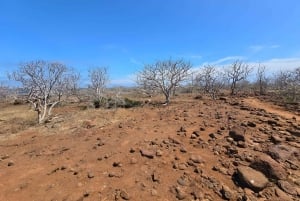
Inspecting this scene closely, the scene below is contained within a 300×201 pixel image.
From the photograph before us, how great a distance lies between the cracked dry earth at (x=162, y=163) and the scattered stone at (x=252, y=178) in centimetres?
2

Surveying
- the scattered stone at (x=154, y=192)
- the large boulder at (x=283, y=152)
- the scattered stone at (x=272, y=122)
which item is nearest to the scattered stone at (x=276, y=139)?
the large boulder at (x=283, y=152)

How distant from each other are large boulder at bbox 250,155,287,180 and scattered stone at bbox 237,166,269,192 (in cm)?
19

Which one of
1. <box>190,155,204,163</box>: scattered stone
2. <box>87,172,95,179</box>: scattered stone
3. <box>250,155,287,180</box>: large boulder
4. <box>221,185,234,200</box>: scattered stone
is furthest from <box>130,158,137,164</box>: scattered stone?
<box>250,155,287,180</box>: large boulder

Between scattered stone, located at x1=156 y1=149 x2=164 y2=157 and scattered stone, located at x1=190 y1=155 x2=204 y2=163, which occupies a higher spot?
scattered stone, located at x1=156 y1=149 x2=164 y2=157

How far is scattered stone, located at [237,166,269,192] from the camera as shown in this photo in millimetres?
5246

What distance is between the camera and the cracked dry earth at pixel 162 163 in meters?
5.12

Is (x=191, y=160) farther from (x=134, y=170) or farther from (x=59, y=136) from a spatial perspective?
(x=59, y=136)

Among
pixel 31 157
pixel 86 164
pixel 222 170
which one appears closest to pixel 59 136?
pixel 31 157

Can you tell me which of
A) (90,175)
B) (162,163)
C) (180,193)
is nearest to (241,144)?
(162,163)

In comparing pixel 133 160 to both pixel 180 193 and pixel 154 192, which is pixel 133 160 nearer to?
pixel 154 192

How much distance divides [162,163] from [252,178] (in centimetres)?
191

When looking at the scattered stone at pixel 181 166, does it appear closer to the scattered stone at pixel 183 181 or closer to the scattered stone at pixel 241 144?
the scattered stone at pixel 183 181

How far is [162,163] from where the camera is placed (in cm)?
609

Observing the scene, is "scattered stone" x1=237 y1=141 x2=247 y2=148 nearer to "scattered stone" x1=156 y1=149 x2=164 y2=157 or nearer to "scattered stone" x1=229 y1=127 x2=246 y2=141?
"scattered stone" x1=229 y1=127 x2=246 y2=141
